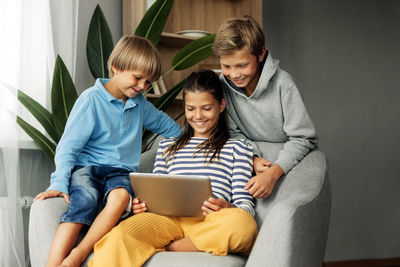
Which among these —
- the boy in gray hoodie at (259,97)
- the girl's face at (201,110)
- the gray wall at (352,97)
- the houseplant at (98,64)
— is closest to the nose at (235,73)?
the boy in gray hoodie at (259,97)

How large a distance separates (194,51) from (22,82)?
2.42ft

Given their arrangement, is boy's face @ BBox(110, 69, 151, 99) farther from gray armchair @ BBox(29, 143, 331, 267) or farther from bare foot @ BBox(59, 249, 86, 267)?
bare foot @ BBox(59, 249, 86, 267)

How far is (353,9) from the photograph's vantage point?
3.13m

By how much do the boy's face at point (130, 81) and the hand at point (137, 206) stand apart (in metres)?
0.41

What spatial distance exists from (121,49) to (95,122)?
0.27 m

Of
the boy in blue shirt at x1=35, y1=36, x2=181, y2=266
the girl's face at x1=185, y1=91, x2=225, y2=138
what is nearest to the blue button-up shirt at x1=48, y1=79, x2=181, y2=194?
the boy in blue shirt at x1=35, y1=36, x2=181, y2=266

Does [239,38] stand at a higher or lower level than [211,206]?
higher

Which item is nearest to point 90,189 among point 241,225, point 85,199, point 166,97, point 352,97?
point 85,199

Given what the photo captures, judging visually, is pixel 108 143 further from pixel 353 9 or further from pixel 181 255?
pixel 353 9

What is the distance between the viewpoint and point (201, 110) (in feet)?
4.79

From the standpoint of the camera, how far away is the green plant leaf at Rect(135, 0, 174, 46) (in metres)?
1.97

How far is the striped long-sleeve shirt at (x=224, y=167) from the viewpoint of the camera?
134 centimetres

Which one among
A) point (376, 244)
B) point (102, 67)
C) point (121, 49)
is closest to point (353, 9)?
point (376, 244)

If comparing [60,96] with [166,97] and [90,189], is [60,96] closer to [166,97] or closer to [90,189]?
[166,97]
